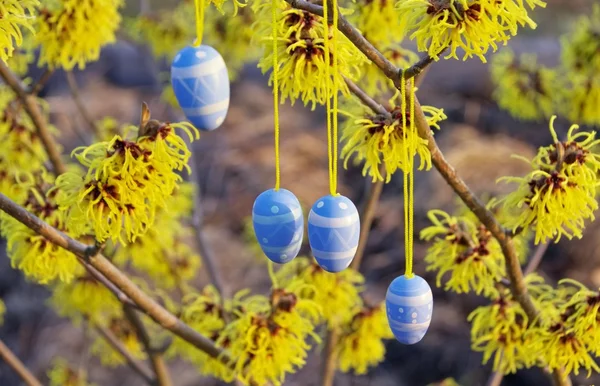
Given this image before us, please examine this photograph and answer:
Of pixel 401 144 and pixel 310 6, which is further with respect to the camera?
pixel 401 144

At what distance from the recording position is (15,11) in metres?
1.16

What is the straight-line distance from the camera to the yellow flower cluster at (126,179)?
108 cm

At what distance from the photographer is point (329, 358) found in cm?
195

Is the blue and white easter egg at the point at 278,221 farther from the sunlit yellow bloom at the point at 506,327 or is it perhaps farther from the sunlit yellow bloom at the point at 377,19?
the sunlit yellow bloom at the point at 377,19

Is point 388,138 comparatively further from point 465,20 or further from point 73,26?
point 73,26

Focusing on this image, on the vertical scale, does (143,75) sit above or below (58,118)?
above

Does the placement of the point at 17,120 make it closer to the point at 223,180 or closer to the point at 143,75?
the point at 223,180

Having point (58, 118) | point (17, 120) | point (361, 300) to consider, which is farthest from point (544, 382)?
point (58, 118)

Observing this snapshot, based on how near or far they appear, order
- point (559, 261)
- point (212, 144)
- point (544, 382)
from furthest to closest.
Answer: point (212, 144)
point (559, 261)
point (544, 382)

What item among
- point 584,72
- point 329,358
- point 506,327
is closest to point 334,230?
point 506,327

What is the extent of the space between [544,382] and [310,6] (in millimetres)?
2507

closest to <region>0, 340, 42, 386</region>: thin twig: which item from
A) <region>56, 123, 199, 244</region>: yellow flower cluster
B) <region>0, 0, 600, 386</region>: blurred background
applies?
<region>0, 0, 600, 386</region>: blurred background

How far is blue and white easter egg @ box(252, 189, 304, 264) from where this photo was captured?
3.34ft

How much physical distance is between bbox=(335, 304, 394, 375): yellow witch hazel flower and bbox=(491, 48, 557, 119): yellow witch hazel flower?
105 cm
